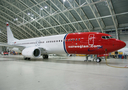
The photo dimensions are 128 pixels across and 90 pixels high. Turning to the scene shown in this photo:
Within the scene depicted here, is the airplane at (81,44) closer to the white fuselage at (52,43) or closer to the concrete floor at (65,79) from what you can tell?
the white fuselage at (52,43)

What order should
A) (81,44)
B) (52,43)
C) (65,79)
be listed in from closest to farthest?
(65,79) < (81,44) < (52,43)

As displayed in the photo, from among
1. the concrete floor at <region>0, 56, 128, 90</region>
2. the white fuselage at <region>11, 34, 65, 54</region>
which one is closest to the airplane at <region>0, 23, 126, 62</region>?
the white fuselage at <region>11, 34, 65, 54</region>

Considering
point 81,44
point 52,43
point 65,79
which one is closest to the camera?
point 65,79

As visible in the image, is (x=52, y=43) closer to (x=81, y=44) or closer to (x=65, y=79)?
(x=81, y=44)

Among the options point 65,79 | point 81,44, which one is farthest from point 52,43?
point 65,79

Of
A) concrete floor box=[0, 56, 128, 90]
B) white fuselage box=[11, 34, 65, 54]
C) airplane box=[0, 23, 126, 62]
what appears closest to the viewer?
concrete floor box=[0, 56, 128, 90]

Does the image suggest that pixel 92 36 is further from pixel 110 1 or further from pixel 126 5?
pixel 126 5

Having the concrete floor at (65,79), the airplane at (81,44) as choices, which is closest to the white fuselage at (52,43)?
the airplane at (81,44)

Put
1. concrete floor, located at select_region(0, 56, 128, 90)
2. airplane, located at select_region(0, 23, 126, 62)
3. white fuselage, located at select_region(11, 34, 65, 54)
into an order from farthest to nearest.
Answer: white fuselage, located at select_region(11, 34, 65, 54) → airplane, located at select_region(0, 23, 126, 62) → concrete floor, located at select_region(0, 56, 128, 90)

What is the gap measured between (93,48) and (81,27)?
16061mm

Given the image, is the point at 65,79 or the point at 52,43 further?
the point at 52,43

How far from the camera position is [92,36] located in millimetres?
8438

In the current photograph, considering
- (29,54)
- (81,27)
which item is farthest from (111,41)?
(81,27)

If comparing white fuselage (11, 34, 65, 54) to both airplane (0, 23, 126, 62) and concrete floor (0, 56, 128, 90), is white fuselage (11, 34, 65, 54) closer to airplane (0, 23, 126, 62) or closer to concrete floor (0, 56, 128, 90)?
airplane (0, 23, 126, 62)
